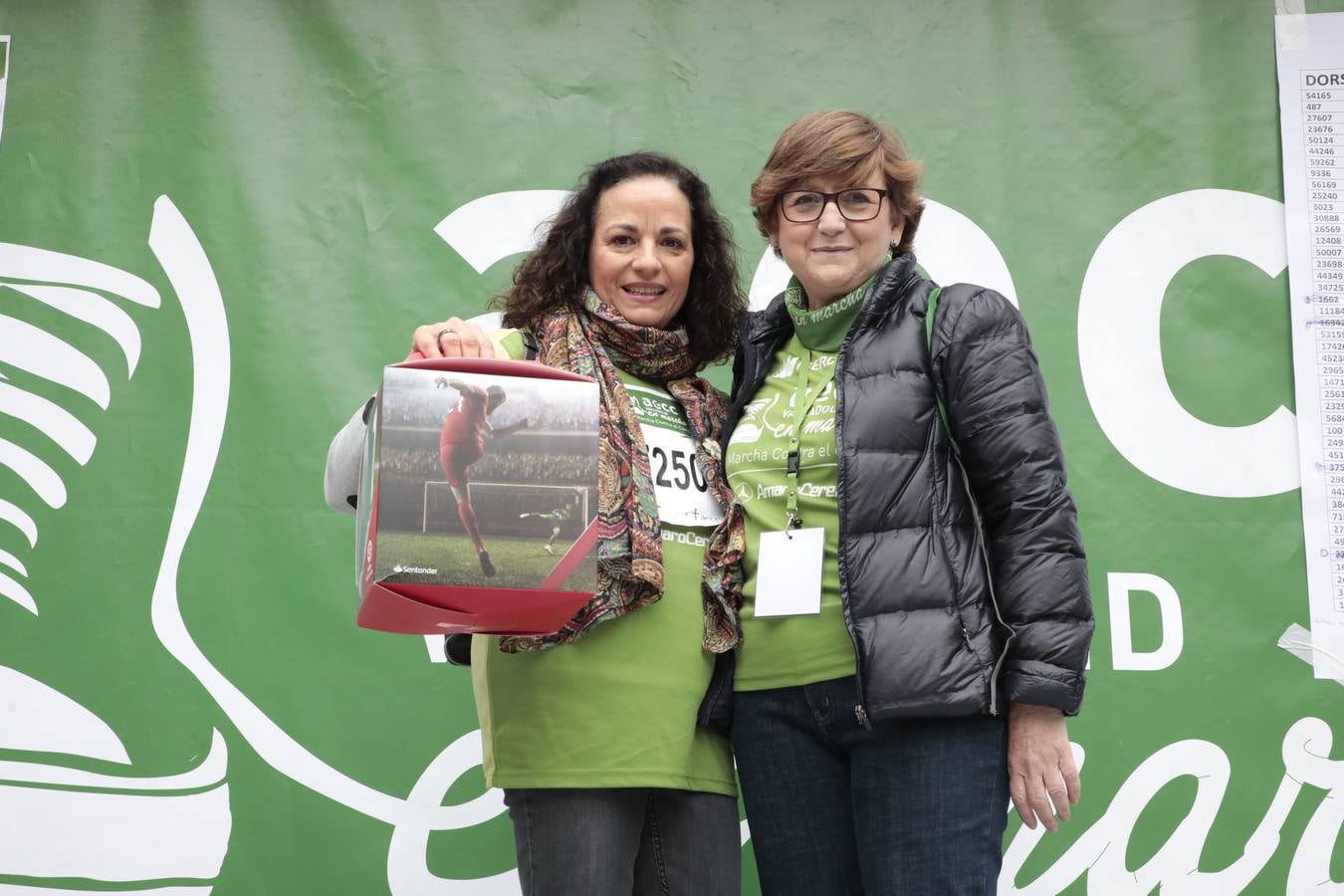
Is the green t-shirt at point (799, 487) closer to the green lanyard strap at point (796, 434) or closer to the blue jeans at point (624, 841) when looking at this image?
the green lanyard strap at point (796, 434)

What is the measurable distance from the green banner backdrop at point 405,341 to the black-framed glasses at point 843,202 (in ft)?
2.48

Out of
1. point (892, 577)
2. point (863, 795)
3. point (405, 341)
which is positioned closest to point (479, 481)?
point (892, 577)

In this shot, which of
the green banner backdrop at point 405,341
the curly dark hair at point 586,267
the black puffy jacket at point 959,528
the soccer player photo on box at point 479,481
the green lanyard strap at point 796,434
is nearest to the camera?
the soccer player photo on box at point 479,481

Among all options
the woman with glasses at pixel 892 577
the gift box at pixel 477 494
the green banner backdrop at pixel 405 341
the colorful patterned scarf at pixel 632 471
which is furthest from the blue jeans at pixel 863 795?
the green banner backdrop at pixel 405 341

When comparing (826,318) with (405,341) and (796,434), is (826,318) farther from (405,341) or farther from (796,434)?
(405,341)

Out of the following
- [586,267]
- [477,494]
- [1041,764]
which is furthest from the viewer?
[586,267]

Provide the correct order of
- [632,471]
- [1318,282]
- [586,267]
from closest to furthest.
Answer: [632,471] → [586,267] → [1318,282]

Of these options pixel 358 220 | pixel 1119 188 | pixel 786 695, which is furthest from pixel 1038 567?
pixel 358 220

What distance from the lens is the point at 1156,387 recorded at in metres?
2.35

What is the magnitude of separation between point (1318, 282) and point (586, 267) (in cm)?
150

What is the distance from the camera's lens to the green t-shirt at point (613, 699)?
1422mm

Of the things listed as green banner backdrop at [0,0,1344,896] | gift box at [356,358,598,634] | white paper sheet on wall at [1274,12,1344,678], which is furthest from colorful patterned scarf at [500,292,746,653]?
white paper sheet on wall at [1274,12,1344,678]

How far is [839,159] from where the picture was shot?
1535mm

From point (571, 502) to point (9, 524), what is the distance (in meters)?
1.56
